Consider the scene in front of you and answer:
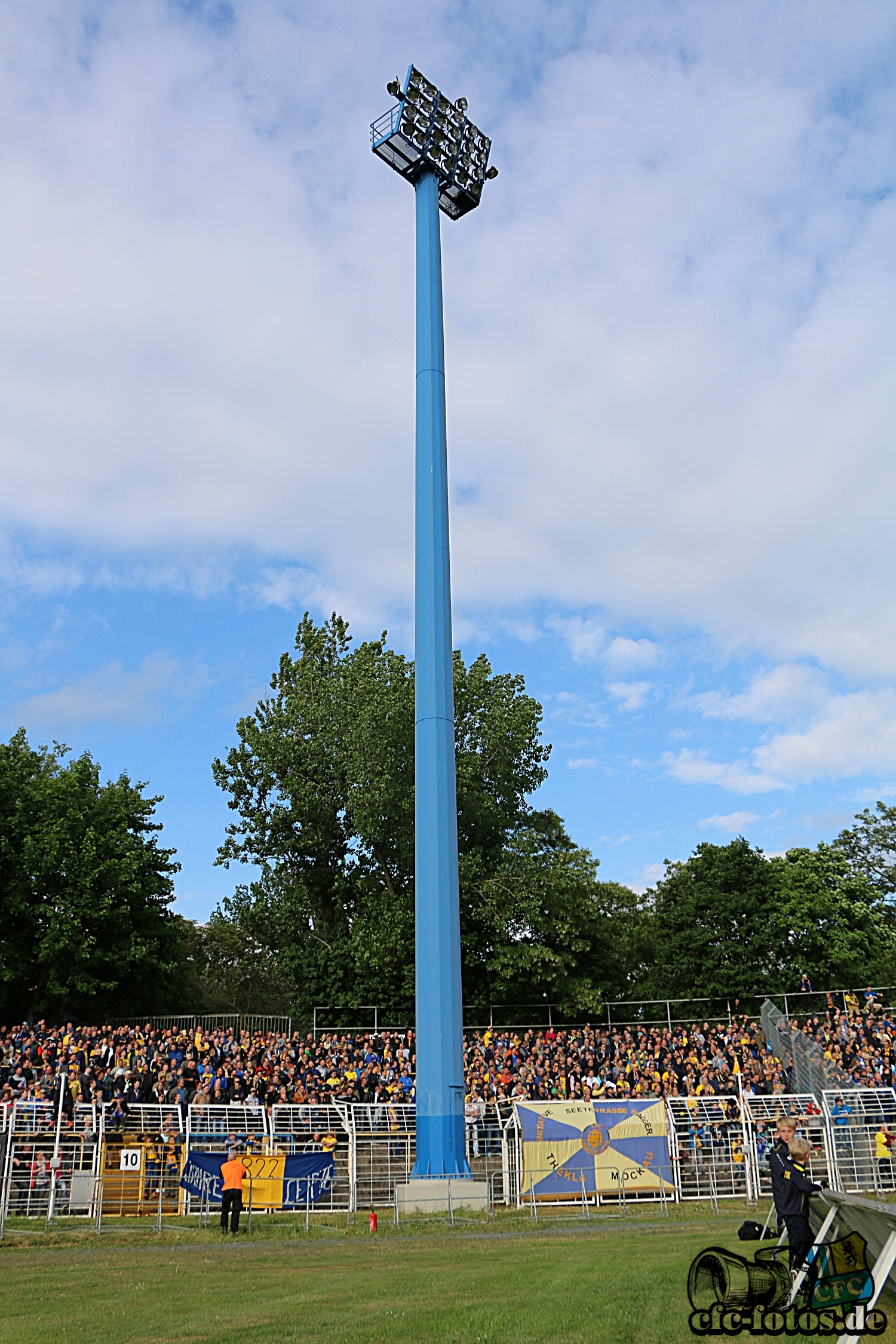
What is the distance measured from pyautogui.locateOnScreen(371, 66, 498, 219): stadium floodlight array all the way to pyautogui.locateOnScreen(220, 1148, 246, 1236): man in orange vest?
27.7 meters

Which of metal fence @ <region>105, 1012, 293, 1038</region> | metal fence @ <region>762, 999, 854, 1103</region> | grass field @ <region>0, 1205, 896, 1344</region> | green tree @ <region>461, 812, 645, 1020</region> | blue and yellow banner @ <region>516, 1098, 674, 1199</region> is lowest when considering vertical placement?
grass field @ <region>0, 1205, 896, 1344</region>

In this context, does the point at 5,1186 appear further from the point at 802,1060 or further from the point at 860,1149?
the point at 802,1060

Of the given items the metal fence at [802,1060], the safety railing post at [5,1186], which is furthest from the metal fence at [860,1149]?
the safety railing post at [5,1186]

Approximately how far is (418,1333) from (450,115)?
32707 millimetres

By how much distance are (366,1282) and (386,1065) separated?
1786 centimetres

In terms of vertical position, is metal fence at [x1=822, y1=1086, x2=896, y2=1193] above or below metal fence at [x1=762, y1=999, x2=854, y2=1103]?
below

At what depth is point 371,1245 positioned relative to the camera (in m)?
15.3

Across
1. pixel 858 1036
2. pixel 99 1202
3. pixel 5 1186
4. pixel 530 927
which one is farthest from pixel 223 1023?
pixel 858 1036

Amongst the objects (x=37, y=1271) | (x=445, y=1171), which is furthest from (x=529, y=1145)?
(x=37, y=1271)

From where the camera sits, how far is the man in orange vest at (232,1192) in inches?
659

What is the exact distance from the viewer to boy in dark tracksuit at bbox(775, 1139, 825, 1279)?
9.86 meters

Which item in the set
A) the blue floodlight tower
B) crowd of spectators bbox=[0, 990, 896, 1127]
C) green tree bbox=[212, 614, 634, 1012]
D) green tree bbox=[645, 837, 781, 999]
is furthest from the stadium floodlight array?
green tree bbox=[645, 837, 781, 999]

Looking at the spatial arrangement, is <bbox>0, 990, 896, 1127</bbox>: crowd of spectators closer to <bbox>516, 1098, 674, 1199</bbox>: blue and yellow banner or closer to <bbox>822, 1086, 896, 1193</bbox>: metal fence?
<bbox>822, 1086, 896, 1193</bbox>: metal fence

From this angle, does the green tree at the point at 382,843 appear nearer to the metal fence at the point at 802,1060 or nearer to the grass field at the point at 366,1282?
the metal fence at the point at 802,1060
